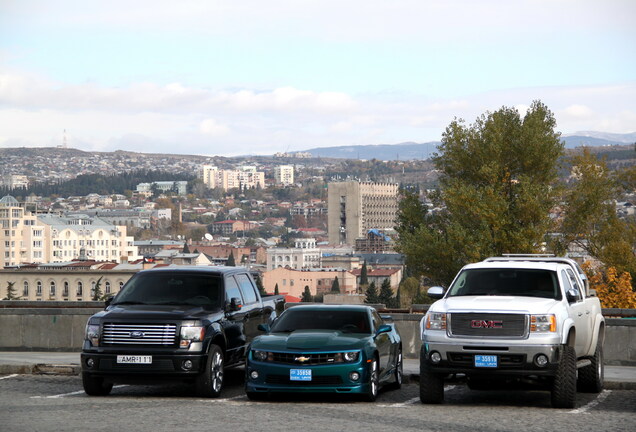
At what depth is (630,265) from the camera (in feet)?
173

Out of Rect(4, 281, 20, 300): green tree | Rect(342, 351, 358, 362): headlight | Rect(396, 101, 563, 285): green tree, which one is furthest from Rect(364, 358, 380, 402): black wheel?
Rect(4, 281, 20, 300): green tree

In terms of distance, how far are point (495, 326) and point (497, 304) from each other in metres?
0.36

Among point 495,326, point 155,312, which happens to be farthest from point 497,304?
point 155,312

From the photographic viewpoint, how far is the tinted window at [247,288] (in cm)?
1809

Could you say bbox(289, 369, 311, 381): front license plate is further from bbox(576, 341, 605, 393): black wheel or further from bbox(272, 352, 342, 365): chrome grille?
bbox(576, 341, 605, 393): black wheel

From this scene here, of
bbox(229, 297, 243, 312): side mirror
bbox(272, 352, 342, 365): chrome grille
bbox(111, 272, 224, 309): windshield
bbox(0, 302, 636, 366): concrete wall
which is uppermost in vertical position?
bbox(111, 272, 224, 309): windshield

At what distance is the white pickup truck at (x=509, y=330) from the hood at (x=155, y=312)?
334 centimetres

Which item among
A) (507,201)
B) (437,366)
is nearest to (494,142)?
(507,201)

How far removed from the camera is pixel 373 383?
611 inches

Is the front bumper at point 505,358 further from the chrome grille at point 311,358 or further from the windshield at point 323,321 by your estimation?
the windshield at point 323,321

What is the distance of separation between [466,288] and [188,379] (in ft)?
13.7

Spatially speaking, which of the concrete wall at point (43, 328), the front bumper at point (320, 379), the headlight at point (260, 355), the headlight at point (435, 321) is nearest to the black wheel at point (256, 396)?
the front bumper at point (320, 379)

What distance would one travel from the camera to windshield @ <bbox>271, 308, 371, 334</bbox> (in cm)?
1653

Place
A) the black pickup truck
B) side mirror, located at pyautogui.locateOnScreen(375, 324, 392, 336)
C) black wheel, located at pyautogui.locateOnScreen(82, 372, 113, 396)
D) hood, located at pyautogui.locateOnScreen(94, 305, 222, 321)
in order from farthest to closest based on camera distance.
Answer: side mirror, located at pyautogui.locateOnScreen(375, 324, 392, 336) → black wheel, located at pyautogui.locateOnScreen(82, 372, 113, 396) → hood, located at pyautogui.locateOnScreen(94, 305, 222, 321) → the black pickup truck
